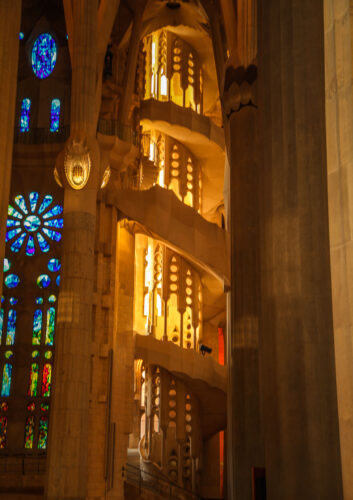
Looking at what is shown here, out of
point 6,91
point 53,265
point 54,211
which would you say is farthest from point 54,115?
point 6,91

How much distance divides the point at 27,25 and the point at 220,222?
29.0 feet

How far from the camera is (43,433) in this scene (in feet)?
52.0

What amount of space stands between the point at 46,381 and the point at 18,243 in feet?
10.1

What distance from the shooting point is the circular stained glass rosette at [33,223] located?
1716 cm

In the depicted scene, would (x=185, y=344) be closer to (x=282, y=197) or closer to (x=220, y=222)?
(x=220, y=222)

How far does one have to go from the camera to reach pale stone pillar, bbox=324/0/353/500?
4496 mm

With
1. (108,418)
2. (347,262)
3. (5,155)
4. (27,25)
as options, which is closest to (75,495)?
(108,418)

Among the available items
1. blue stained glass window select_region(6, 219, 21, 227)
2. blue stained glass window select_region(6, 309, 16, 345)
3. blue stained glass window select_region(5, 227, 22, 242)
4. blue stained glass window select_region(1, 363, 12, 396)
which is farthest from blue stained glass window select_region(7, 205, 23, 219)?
blue stained glass window select_region(1, 363, 12, 396)

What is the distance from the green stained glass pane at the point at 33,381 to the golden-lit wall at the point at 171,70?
8005 millimetres

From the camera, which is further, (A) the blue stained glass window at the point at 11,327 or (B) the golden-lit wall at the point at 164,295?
(B) the golden-lit wall at the point at 164,295

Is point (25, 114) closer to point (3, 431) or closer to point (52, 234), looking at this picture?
point (52, 234)

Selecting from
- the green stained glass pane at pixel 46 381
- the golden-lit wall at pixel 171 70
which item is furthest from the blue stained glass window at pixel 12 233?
the golden-lit wall at pixel 171 70

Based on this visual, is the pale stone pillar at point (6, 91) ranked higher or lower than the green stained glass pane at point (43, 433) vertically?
higher

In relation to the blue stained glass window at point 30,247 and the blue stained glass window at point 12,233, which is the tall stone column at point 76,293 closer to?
the blue stained glass window at point 30,247
